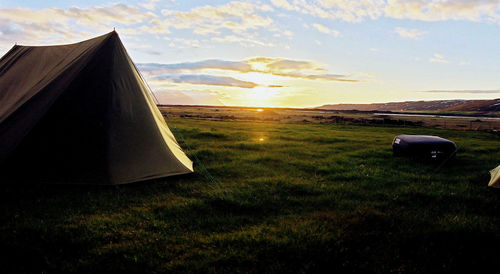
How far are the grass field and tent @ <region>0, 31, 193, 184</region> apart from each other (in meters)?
0.46

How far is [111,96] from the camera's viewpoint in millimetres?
7590

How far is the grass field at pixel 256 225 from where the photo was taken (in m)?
4.12

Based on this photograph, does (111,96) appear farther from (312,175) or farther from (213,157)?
(312,175)

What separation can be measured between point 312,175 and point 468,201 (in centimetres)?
411

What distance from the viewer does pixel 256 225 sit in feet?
17.6

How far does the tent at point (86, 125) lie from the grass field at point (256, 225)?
0.46m

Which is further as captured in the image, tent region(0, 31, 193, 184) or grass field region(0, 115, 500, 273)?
tent region(0, 31, 193, 184)

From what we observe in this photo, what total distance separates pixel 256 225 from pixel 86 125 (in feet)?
16.7

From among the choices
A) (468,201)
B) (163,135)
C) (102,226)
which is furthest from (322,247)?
(163,135)

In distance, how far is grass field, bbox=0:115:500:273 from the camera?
162 inches

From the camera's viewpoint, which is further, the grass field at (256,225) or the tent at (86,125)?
the tent at (86,125)

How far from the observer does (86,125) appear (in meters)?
7.27

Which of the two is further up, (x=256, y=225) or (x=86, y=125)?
(x=86, y=125)

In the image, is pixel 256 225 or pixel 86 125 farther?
pixel 86 125
